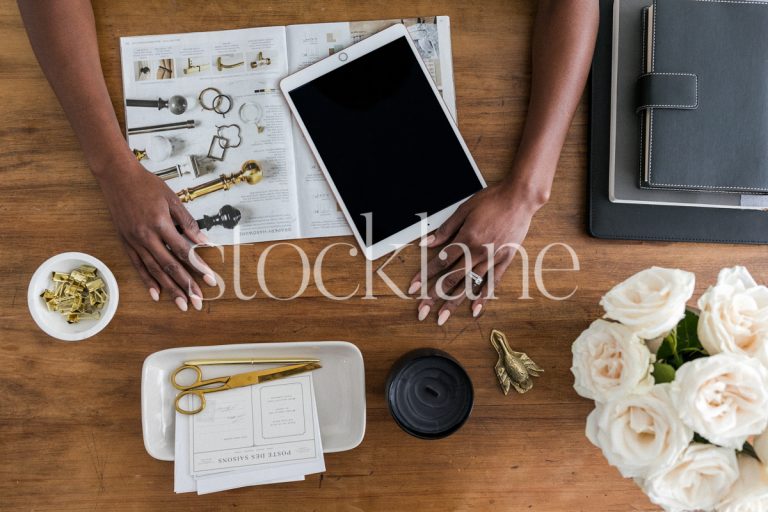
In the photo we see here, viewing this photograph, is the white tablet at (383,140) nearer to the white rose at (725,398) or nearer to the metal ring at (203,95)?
the metal ring at (203,95)

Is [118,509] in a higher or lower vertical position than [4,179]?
lower

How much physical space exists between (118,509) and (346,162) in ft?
1.93

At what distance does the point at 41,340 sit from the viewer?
2.42 ft

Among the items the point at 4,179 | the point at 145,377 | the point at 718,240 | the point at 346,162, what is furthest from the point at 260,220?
the point at 718,240

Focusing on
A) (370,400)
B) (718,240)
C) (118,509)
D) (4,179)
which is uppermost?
(4,179)

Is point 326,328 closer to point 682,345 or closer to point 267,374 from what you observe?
point 267,374

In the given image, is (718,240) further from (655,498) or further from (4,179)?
(4,179)

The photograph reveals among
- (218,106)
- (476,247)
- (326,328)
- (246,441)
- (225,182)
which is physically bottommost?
(246,441)

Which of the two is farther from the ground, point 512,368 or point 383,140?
point 383,140

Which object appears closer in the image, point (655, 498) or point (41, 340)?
point (655, 498)

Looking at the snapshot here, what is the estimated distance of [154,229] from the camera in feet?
2.40

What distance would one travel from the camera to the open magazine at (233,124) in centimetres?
76

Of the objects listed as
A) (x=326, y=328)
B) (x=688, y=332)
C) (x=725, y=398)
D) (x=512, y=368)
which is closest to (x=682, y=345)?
(x=688, y=332)

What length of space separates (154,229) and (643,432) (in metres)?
0.65
